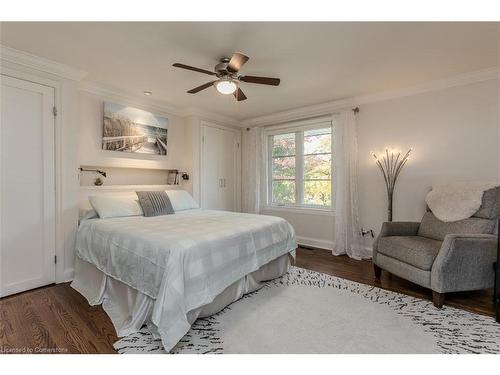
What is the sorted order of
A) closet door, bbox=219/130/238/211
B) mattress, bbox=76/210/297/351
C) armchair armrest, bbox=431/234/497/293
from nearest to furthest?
mattress, bbox=76/210/297/351
armchair armrest, bbox=431/234/497/293
closet door, bbox=219/130/238/211

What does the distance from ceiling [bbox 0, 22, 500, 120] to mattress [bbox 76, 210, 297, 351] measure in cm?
166

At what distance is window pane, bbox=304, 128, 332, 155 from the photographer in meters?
4.16

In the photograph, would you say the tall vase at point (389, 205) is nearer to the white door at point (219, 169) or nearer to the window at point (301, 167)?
the window at point (301, 167)

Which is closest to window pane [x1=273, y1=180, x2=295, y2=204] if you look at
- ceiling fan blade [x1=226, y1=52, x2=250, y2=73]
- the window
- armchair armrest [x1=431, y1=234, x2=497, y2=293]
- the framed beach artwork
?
the window

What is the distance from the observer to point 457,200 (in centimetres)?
268

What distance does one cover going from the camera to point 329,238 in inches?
162

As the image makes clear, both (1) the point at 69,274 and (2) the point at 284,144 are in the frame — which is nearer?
(1) the point at 69,274

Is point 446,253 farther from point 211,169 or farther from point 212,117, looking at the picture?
point 212,117

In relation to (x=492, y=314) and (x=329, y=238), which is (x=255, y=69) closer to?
(x=329, y=238)

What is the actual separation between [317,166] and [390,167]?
1.13 m

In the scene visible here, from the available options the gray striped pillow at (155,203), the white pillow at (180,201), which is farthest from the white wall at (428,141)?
the gray striped pillow at (155,203)

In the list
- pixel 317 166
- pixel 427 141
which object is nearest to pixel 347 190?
pixel 317 166

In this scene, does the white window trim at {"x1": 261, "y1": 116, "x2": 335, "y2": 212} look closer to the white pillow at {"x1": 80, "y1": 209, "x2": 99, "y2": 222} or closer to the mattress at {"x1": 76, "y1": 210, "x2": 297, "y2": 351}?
the mattress at {"x1": 76, "y1": 210, "x2": 297, "y2": 351}
